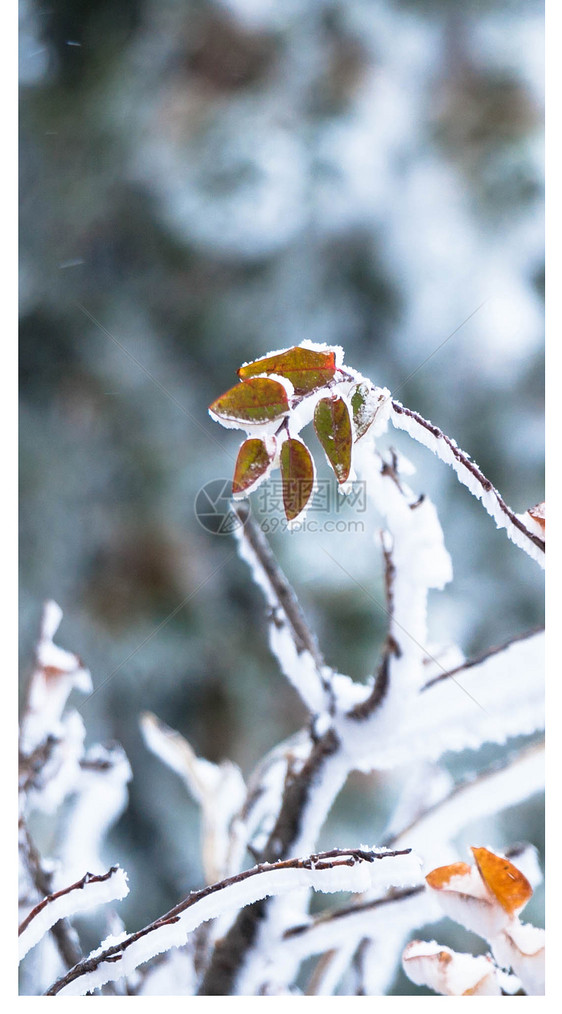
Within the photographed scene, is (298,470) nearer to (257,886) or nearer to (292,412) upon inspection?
(292,412)

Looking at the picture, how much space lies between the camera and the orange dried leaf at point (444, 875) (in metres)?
0.29

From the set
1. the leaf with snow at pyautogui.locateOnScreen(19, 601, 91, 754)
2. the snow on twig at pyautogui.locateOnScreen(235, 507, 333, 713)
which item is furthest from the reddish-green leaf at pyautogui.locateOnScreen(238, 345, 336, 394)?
the leaf with snow at pyautogui.locateOnScreen(19, 601, 91, 754)

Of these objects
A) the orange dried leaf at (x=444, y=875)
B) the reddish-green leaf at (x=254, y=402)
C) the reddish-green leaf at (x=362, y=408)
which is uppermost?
the reddish-green leaf at (x=254, y=402)

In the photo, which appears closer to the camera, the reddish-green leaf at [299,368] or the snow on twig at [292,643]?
the reddish-green leaf at [299,368]

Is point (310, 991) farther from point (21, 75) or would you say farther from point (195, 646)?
point (21, 75)

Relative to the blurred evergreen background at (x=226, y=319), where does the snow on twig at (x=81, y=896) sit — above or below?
below

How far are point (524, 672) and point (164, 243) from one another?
38cm

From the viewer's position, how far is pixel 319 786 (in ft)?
1.08

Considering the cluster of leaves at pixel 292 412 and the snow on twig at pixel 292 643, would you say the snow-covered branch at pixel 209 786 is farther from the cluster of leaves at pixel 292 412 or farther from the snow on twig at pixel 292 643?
the cluster of leaves at pixel 292 412

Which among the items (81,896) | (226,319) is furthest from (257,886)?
(226,319)

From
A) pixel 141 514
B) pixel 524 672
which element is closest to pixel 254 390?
pixel 524 672

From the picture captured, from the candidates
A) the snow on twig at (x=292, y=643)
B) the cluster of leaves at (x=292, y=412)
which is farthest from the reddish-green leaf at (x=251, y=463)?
the snow on twig at (x=292, y=643)

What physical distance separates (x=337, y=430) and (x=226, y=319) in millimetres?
326

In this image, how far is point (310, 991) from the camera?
376 mm
